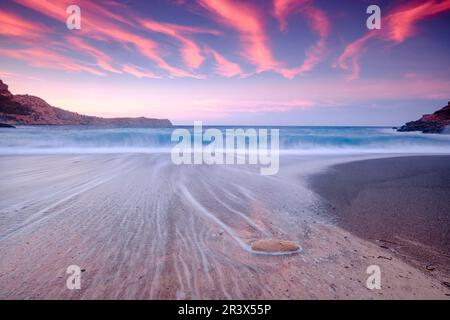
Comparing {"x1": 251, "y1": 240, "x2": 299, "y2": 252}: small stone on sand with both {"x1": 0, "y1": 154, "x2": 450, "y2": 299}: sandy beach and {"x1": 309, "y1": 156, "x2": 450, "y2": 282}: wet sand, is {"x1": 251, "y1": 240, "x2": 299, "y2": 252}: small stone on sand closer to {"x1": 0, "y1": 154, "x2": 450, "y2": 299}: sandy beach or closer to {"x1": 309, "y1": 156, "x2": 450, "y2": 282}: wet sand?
{"x1": 0, "y1": 154, "x2": 450, "y2": 299}: sandy beach

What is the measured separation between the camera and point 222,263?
3.29 meters

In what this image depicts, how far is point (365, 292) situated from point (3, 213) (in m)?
6.20

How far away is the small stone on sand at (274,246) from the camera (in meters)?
3.64

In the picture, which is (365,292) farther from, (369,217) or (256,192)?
(256,192)

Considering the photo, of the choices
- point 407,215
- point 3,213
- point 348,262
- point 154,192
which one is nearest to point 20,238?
point 3,213

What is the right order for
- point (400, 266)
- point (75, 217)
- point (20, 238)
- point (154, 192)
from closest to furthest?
point (400, 266) < point (20, 238) < point (75, 217) < point (154, 192)

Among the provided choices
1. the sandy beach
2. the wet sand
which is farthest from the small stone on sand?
the wet sand

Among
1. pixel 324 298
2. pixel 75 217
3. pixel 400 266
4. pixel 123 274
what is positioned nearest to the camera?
pixel 324 298

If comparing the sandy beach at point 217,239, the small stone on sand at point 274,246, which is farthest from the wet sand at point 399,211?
the small stone on sand at point 274,246

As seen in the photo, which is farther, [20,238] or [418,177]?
[418,177]

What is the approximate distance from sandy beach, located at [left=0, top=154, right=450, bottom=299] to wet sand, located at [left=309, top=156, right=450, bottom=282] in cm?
3

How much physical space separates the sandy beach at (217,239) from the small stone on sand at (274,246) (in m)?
0.11

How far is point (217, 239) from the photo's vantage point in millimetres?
3996

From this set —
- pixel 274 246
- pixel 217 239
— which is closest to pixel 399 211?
pixel 274 246
